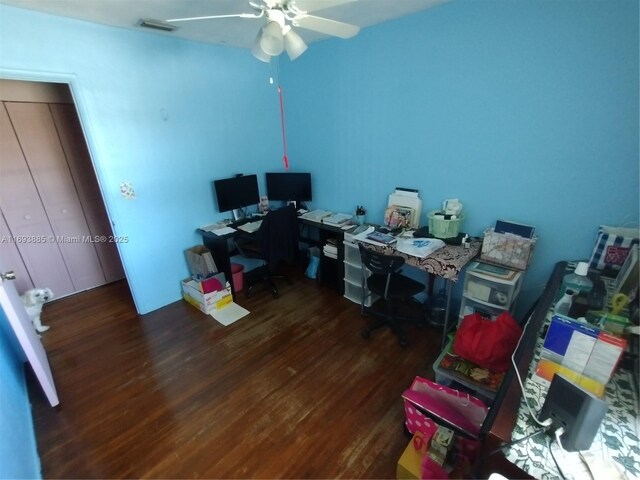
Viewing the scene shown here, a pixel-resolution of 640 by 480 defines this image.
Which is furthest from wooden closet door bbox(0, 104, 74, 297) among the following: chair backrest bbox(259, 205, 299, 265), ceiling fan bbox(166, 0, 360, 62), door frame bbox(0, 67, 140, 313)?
ceiling fan bbox(166, 0, 360, 62)

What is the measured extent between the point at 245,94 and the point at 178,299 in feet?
7.85

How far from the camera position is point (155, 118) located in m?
2.67

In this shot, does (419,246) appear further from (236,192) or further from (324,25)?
(236,192)

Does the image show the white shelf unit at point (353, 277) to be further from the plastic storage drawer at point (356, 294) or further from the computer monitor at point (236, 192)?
the computer monitor at point (236, 192)

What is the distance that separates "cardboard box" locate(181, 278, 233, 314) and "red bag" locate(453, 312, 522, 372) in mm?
2184

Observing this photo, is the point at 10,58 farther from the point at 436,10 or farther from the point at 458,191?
the point at 458,191

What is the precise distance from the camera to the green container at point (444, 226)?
2.39 metres

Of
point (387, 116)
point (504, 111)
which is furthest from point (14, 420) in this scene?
point (504, 111)

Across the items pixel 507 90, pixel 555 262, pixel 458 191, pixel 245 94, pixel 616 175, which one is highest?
pixel 245 94

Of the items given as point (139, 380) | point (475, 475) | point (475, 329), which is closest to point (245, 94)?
point (139, 380)

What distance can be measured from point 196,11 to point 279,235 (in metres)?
1.87

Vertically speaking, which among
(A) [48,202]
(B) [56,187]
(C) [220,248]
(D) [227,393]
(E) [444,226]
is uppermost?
(B) [56,187]

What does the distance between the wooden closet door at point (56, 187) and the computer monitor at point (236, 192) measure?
1.59 metres

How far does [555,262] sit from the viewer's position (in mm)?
2062
